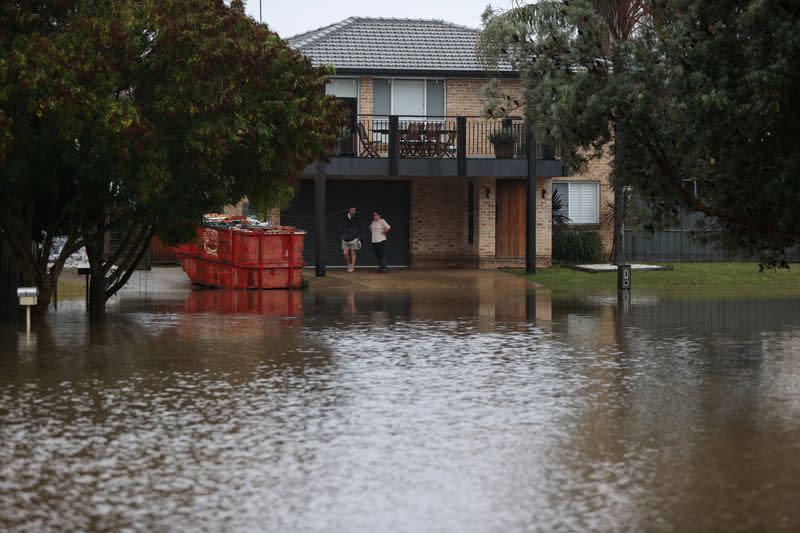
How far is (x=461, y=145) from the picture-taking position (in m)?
36.7

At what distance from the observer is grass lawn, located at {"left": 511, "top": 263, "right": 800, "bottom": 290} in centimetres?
3338

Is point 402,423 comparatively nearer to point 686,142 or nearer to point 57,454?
point 57,454

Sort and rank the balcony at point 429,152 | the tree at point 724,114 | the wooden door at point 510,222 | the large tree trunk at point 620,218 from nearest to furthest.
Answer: the tree at point 724,114 → the large tree trunk at point 620,218 → the balcony at point 429,152 → the wooden door at point 510,222

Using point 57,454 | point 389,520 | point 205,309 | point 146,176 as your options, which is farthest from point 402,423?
point 205,309

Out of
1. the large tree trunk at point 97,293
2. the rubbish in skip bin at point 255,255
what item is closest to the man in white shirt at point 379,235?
the rubbish in skip bin at point 255,255

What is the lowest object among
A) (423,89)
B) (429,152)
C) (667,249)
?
(667,249)

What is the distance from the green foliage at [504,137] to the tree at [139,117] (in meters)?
14.0

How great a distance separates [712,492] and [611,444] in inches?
71.9

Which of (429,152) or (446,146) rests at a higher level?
(446,146)

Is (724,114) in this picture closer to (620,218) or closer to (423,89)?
(620,218)

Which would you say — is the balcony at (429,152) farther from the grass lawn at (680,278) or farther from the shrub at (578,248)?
the shrub at (578,248)

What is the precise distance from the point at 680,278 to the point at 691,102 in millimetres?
17174

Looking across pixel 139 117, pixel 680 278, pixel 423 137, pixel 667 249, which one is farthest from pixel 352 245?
pixel 139 117

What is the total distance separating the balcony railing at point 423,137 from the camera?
121 feet
